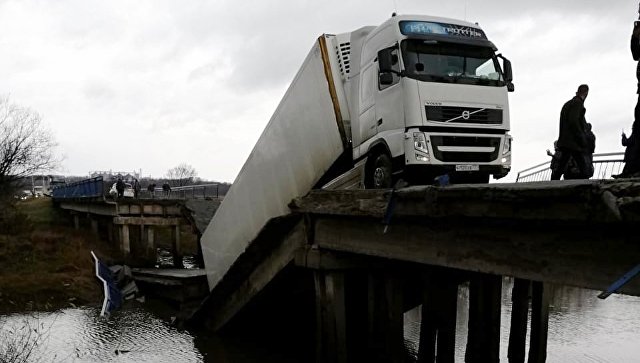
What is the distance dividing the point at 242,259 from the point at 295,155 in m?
2.23

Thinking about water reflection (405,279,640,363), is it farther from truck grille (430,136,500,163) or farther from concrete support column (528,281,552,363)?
truck grille (430,136,500,163)

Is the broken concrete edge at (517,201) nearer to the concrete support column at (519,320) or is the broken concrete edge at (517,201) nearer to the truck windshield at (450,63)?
the truck windshield at (450,63)

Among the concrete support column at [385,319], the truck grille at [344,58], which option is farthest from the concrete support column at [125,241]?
the concrete support column at [385,319]

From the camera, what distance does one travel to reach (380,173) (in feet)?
26.2

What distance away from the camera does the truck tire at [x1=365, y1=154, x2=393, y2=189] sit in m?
7.80

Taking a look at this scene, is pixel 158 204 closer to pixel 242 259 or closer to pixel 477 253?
pixel 242 259

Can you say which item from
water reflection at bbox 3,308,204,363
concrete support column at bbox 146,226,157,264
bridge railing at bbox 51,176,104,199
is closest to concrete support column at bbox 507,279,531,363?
water reflection at bbox 3,308,204,363

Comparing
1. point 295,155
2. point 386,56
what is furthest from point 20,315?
point 386,56

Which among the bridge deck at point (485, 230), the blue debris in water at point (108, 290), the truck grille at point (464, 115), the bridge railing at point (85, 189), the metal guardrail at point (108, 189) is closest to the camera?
the bridge deck at point (485, 230)

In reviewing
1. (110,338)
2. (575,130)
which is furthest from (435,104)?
(110,338)

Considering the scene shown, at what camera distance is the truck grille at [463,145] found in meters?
7.43

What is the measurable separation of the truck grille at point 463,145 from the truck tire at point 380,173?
2.49 ft

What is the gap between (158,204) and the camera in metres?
21.4

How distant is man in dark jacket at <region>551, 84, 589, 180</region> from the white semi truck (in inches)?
34.0
